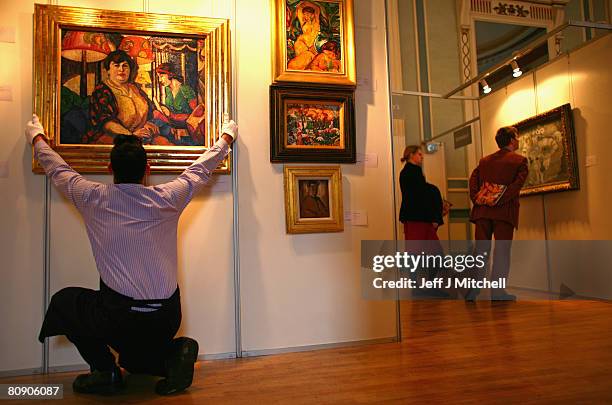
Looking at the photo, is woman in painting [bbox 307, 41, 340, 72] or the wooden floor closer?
the wooden floor

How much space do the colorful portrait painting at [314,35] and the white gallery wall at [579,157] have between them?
3.47 metres

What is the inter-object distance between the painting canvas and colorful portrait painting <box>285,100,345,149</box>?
3461 mm

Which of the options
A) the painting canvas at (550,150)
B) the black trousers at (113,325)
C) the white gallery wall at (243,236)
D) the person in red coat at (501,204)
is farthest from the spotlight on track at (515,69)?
the black trousers at (113,325)

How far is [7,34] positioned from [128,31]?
680mm

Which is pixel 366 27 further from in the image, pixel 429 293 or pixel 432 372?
pixel 429 293

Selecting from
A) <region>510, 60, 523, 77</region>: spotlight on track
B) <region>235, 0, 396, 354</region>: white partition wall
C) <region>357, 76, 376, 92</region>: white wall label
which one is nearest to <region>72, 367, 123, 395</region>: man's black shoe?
<region>235, 0, 396, 354</region>: white partition wall

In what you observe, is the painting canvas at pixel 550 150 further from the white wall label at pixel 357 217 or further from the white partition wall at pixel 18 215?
the white partition wall at pixel 18 215

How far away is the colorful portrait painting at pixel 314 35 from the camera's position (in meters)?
3.20

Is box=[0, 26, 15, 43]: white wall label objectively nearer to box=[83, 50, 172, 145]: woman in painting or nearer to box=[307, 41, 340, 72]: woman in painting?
box=[83, 50, 172, 145]: woman in painting

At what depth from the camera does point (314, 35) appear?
3250 millimetres

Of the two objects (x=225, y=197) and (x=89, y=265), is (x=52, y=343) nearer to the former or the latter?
(x=89, y=265)

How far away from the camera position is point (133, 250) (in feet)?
7.39

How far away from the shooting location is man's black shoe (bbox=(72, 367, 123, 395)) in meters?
2.29

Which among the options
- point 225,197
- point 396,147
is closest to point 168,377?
point 225,197
